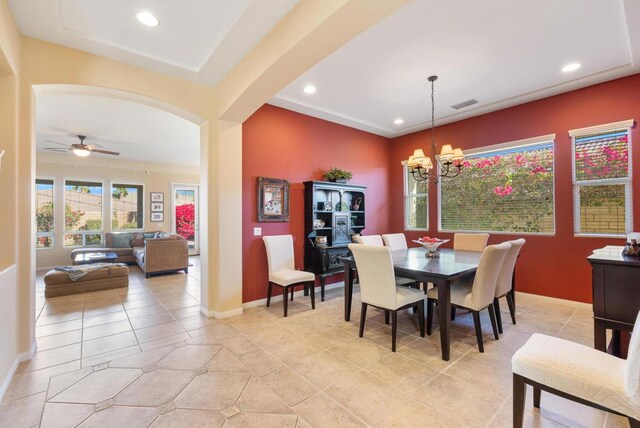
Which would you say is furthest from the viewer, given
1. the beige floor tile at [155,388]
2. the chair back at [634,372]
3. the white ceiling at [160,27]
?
the white ceiling at [160,27]

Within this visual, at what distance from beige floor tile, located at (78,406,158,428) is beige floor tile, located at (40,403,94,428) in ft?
0.21

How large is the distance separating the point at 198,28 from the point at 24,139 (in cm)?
184

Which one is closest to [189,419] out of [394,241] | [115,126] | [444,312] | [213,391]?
[213,391]

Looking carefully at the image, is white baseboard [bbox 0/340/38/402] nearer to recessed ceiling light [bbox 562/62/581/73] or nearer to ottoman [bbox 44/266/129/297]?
ottoman [bbox 44/266/129/297]

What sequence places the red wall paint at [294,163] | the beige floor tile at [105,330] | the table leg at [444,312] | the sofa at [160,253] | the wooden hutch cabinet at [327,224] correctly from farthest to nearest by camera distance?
1. the sofa at [160,253]
2. the wooden hutch cabinet at [327,224]
3. the red wall paint at [294,163]
4. the beige floor tile at [105,330]
5. the table leg at [444,312]

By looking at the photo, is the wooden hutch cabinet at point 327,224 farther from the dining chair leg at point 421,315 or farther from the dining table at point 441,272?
the dining chair leg at point 421,315

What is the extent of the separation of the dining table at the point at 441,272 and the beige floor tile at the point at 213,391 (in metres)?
1.58

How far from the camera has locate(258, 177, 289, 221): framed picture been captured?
412cm

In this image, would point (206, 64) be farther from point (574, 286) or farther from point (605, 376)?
point (574, 286)

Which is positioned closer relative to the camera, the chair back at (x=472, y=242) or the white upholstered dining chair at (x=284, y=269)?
the white upholstered dining chair at (x=284, y=269)

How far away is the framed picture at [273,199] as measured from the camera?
412cm

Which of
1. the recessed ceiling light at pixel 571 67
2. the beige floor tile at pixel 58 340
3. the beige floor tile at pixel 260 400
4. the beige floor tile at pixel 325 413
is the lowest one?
the beige floor tile at pixel 325 413

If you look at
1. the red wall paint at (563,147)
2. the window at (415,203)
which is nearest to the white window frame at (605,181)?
the red wall paint at (563,147)

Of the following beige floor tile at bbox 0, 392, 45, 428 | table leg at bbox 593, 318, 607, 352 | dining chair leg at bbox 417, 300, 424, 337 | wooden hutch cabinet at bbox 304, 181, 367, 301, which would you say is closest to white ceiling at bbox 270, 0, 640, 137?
wooden hutch cabinet at bbox 304, 181, 367, 301
